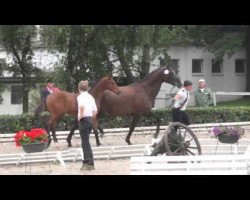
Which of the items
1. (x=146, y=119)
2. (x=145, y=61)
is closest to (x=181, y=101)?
(x=146, y=119)

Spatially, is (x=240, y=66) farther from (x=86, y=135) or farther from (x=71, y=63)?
(x=86, y=135)

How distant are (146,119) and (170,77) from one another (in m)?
3.88

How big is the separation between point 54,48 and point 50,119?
24.0 ft

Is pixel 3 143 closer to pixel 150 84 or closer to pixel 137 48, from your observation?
pixel 150 84

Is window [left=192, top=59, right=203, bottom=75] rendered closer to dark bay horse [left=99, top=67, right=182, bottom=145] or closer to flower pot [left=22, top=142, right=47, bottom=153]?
dark bay horse [left=99, top=67, right=182, bottom=145]

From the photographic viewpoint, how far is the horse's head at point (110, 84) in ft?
44.7

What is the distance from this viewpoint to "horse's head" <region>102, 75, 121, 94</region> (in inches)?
537

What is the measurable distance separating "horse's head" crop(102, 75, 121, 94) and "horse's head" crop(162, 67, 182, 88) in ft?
5.06

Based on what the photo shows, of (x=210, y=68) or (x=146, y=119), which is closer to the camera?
(x=146, y=119)

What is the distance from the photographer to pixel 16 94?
38.0 metres

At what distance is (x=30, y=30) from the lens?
21.5 m

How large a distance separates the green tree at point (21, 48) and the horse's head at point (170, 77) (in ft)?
27.7

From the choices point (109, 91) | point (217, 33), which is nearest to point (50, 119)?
point (109, 91)

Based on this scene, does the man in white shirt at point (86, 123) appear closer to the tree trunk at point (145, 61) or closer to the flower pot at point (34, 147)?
the flower pot at point (34, 147)
